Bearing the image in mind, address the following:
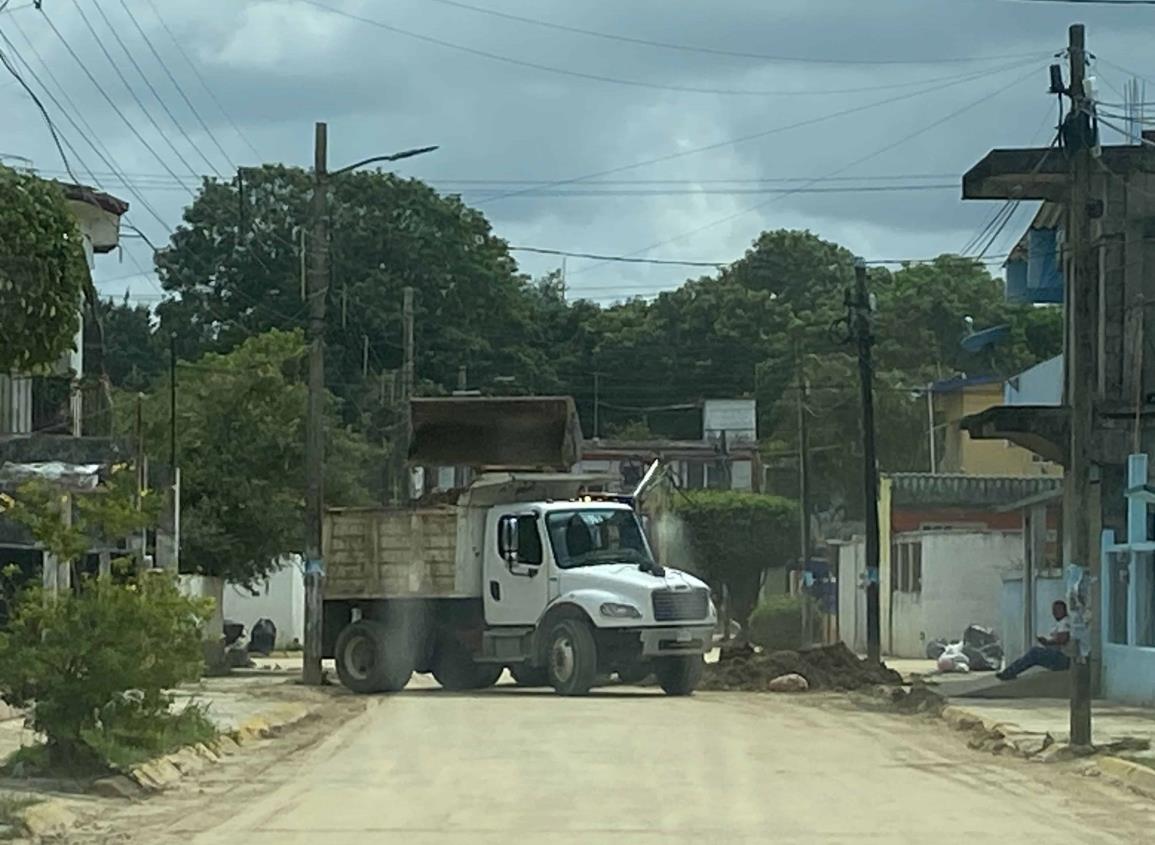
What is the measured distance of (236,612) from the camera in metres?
53.8

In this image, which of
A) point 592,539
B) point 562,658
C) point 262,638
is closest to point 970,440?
point 262,638

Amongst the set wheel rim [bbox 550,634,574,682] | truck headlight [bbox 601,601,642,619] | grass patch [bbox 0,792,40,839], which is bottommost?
wheel rim [bbox 550,634,574,682]

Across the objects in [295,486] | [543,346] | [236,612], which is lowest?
[236,612]

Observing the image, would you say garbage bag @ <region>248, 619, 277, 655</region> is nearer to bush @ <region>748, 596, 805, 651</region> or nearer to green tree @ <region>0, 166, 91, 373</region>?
bush @ <region>748, 596, 805, 651</region>

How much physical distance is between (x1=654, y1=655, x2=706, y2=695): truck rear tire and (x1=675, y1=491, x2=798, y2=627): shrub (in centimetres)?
2636

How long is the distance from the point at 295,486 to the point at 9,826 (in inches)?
1165

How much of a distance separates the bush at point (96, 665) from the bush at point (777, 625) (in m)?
38.0

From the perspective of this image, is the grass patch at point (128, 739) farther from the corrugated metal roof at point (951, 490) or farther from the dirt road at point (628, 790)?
the corrugated metal roof at point (951, 490)

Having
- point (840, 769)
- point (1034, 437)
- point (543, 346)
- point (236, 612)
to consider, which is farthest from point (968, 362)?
point (840, 769)

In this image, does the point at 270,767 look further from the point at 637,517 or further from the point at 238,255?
the point at 238,255

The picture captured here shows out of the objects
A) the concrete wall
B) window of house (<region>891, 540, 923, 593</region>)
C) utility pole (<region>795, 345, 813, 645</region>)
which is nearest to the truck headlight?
utility pole (<region>795, 345, 813, 645</region>)

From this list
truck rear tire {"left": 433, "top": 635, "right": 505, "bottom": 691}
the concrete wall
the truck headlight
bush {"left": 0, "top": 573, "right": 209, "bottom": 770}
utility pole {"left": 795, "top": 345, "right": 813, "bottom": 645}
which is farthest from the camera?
utility pole {"left": 795, "top": 345, "right": 813, "bottom": 645}

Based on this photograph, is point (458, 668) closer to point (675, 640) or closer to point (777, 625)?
point (675, 640)

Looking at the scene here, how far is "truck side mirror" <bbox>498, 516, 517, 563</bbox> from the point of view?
1252 inches
